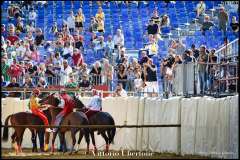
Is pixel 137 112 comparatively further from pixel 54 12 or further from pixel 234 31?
Result: pixel 54 12

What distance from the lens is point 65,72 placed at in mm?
27094

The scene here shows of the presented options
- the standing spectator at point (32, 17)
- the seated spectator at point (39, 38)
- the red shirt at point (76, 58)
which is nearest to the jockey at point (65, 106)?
the red shirt at point (76, 58)

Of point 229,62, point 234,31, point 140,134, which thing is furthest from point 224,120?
point 234,31

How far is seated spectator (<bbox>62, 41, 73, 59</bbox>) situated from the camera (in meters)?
30.4

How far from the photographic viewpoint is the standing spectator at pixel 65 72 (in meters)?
26.6

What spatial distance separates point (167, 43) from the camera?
3166 centimetres

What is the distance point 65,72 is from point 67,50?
3.70m

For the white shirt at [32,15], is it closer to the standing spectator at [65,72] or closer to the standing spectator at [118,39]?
the standing spectator at [118,39]

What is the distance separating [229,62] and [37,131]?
6934 millimetres

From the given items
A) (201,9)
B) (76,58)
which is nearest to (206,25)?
(201,9)

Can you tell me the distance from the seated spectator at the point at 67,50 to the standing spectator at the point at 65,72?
2.41 m

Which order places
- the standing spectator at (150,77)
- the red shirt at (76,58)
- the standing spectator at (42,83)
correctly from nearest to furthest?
the standing spectator at (150,77) < the standing spectator at (42,83) < the red shirt at (76,58)

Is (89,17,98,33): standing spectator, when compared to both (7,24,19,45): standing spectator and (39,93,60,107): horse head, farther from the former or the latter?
(39,93,60,107): horse head

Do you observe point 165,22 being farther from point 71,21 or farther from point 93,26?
point 71,21
